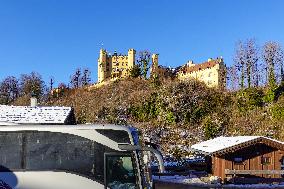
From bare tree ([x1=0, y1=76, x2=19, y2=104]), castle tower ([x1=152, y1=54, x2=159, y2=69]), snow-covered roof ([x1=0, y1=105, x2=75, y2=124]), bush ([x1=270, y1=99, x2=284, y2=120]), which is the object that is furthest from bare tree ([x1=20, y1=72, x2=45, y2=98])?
snow-covered roof ([x1=0, y1=105, x2=75, y2=124])

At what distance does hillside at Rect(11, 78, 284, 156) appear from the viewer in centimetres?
4722

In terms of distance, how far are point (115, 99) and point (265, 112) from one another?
20539 millimetres

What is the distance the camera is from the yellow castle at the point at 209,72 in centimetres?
6928

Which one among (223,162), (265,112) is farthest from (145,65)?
(223,162)

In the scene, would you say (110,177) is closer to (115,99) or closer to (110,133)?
(110,133)

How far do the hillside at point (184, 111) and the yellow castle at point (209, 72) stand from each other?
10.4 meters

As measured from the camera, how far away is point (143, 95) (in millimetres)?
56531

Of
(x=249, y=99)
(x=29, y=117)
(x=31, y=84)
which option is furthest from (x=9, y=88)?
(x=29, y=117)

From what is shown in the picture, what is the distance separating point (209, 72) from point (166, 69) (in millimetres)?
7849

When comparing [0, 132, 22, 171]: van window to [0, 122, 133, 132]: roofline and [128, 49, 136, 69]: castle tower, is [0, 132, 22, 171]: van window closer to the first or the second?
[0, 122, 133, 132]: roofline

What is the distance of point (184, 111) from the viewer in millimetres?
52312

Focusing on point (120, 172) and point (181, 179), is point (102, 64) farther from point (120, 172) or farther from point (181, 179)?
point (120, 172)

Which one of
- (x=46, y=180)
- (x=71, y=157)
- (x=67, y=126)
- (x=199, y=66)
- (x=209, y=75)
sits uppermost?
(x=199, y=66)

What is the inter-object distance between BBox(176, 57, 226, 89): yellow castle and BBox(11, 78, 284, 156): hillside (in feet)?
34.2
